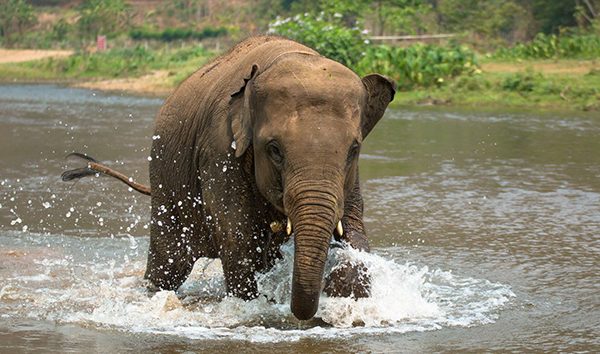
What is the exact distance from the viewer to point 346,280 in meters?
7.29

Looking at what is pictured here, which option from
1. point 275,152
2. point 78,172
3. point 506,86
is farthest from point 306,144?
point 506,86

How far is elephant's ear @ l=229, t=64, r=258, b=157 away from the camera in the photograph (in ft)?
22.2

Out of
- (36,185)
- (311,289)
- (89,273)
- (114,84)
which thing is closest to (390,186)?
(36,185)

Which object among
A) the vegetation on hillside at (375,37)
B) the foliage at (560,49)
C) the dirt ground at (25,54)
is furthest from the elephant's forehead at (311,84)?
the dirt ground at (25,54)

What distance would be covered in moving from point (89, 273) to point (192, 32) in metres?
68.8

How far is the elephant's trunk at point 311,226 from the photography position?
249 inches

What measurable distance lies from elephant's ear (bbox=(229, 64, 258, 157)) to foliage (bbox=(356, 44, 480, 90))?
996 inches

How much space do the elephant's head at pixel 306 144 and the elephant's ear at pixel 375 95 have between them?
14 centimetres

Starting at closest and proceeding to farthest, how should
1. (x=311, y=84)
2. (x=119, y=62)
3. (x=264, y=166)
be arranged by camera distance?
(x=311, y=84) → (x=264, y=166) → (x=119, y=62)

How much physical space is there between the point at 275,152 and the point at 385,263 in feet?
5.38

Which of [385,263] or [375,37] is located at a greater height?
[385,263]

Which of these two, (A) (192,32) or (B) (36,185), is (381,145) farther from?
(A) (192,32)

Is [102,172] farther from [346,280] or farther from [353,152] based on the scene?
[353,152]

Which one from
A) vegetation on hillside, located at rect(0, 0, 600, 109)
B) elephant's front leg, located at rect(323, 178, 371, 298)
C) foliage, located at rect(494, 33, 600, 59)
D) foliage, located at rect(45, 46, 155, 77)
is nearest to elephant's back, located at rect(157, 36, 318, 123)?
vegetation on hillside, located at rect(0, 0, 600, 109)
